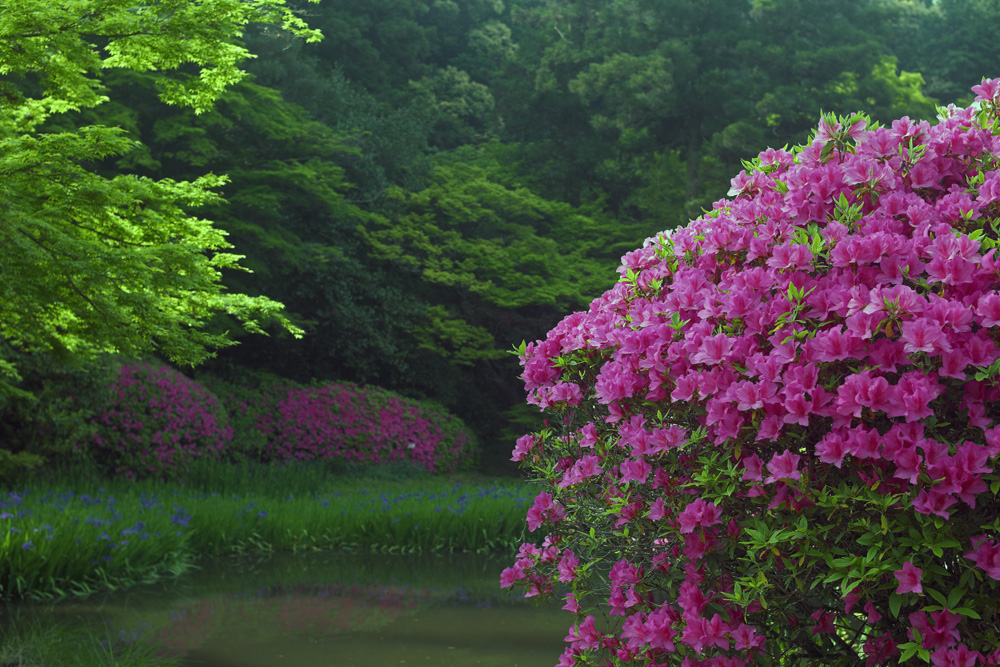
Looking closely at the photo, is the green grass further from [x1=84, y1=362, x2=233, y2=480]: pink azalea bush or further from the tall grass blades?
[x1=84, y1=362, x2=233, y2=480]: pink azalea bush

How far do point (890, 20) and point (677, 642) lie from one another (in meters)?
20.4

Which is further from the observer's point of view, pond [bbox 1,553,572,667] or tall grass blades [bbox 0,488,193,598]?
tall grass blades [bbox 0,488,193,598]

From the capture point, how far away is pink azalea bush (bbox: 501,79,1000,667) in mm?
1838

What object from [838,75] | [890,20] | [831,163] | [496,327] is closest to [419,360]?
[496,327]

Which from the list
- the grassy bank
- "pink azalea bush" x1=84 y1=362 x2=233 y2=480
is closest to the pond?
the grassy bank

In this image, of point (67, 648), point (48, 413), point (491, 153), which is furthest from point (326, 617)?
point (491, 153)

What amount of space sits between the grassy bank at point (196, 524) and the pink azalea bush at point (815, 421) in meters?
4.07

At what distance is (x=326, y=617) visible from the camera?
16.8 feet

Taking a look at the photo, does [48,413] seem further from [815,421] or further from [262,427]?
[815,421]

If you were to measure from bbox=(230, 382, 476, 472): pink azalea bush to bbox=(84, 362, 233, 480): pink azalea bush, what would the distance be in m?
2.00

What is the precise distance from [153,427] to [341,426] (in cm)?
374

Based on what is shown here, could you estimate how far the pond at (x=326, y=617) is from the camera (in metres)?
4.32

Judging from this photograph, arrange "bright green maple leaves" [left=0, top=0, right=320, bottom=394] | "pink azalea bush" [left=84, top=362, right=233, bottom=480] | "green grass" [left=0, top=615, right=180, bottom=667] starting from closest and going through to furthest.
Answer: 1. "green grass" [left=0, top=615, right=180, bottom=667]
2. "bright green maple leaves" [left=0, top=0, right=320, bottom=394]
3. "pink azalea bush" [left=84, top=362, right=233, bottom=480]

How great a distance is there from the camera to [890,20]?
62.4 feet
